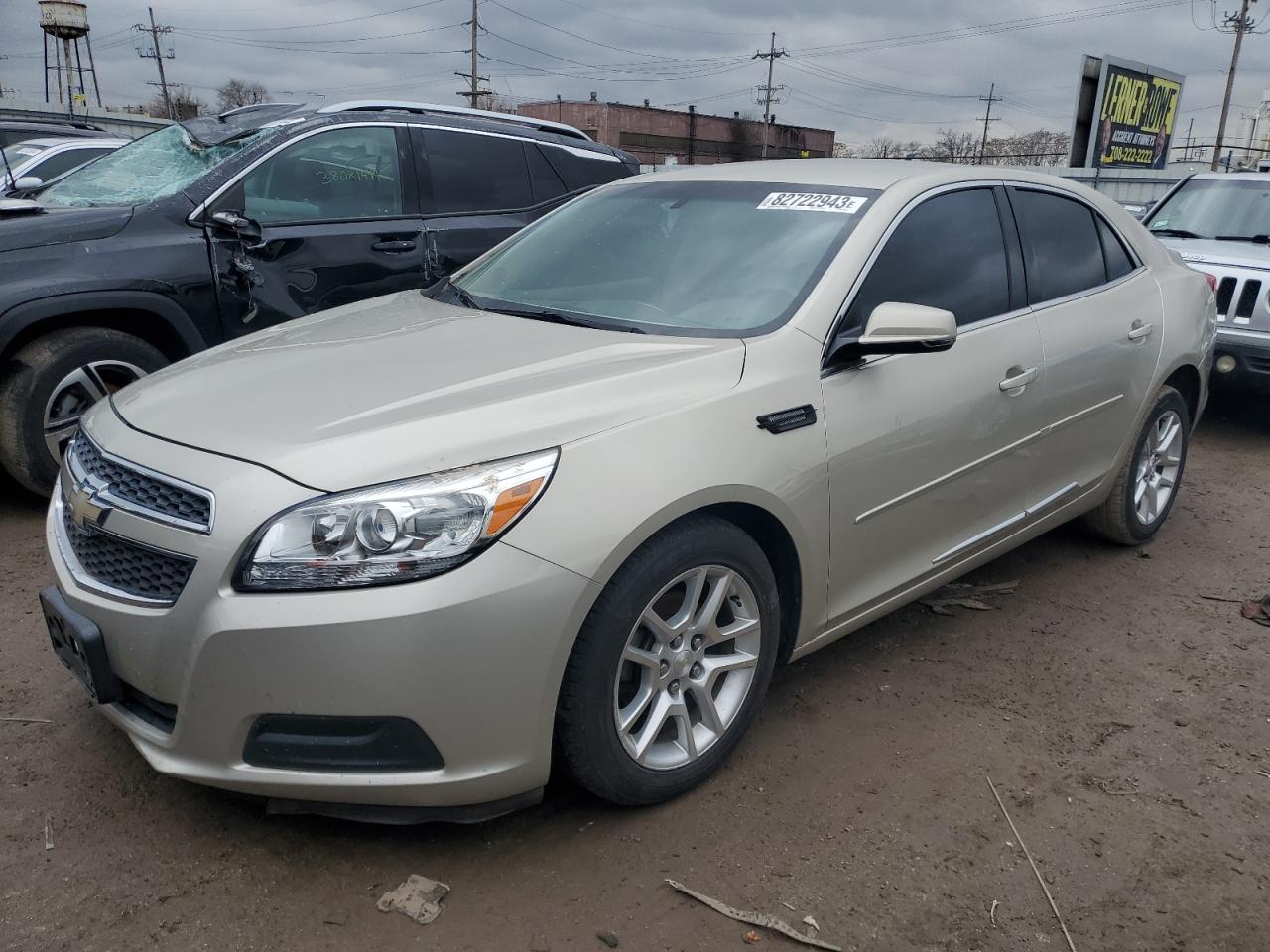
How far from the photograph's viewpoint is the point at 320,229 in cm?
521

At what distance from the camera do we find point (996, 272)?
3.61 metres

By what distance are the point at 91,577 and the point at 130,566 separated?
0.59 feet

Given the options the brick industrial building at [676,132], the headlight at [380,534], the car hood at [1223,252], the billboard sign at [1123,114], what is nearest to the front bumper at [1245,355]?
the car hood at [1223,252]

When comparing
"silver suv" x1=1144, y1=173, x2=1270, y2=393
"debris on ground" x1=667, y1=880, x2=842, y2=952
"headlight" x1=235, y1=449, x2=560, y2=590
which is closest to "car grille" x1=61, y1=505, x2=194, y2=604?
"headlight" x1=235, y1=449, x2=560, y2=590

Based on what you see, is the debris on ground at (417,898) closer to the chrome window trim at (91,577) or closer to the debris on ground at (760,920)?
the debris on ground at (760,920)

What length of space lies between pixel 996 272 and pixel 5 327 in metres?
4.03

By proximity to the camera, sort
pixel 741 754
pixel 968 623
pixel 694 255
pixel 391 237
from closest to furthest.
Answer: pixel 741 754, pixel 694 255, pixel 968 623, pixel 391 237

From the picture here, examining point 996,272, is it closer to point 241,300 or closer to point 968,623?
point 968,623

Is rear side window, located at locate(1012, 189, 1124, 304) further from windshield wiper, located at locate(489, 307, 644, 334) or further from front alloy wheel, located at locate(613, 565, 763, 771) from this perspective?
front alloy wheel, located at locate(613, 565, 763, 771)

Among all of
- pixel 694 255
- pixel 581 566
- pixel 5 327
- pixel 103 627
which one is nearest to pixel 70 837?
pixel 103 627

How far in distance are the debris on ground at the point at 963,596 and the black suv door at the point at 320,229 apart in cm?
322

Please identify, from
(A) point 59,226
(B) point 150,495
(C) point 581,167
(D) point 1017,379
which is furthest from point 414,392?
(C) point 581,167

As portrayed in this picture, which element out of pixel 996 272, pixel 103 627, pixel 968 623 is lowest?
pixel 968 623

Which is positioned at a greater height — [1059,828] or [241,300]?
[241,300]
